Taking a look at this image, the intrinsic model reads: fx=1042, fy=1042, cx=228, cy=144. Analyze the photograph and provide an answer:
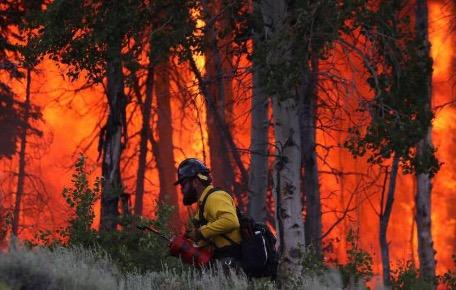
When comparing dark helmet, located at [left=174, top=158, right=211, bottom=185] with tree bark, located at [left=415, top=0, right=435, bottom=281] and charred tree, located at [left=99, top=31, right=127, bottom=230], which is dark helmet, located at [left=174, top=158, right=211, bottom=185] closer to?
charred tree, located at [left=99, top=31, right=127, bottom=230]

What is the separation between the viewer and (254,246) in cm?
920

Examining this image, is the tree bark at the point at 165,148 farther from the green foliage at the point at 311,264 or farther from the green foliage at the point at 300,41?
the green foliage at the point at 300,41

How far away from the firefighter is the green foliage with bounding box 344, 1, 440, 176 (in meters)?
5.55

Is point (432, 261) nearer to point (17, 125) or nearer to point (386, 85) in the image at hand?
point (386, 85)

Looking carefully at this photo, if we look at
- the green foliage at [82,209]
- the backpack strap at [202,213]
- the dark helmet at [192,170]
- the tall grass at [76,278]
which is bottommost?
the tall grass at [76,278]

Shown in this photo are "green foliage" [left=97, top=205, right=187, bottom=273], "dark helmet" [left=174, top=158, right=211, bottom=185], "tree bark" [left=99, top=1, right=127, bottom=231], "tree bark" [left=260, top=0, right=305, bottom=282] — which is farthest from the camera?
"tree bark" [left=99, top=1, right=127, bottom=231]

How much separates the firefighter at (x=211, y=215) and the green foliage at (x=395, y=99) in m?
5.55

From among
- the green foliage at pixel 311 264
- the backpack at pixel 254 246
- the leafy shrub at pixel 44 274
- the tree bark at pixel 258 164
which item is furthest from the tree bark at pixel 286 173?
the leafy shrub at pixel 44 274

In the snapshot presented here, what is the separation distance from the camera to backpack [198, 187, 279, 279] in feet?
30.2

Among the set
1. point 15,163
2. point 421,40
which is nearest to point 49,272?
point 421,40

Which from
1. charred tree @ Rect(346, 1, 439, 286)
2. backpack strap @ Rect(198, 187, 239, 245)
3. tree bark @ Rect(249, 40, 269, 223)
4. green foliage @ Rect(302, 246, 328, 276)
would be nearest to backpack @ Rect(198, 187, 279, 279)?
backpack strap @ Rect(198, 187, 239, 245)

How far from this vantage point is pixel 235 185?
29.8 metres

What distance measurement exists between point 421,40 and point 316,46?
2.86 metres

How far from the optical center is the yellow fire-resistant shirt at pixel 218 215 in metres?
8.96
